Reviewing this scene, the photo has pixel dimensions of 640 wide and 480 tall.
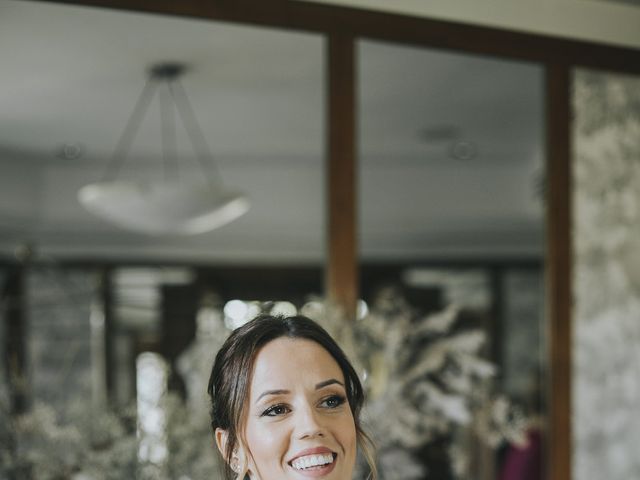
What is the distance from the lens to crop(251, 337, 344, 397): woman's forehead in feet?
4.56

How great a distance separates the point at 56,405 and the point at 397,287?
2585 millimetres

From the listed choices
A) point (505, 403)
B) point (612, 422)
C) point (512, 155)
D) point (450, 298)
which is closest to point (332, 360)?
point (505, 403)

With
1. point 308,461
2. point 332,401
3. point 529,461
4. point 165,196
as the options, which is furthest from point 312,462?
point 529,461

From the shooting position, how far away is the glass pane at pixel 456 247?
2.99 metres

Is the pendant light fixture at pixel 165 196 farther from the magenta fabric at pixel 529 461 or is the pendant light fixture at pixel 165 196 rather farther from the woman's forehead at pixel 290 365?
the woman's forehead at pixel 290 365

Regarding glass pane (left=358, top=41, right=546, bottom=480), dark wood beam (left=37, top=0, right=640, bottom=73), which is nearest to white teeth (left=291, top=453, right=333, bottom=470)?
glass pane (left=358, top=41, right=546, bottom=480)

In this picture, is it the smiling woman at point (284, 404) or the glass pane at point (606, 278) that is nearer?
the smiling woman at point (284, 404)

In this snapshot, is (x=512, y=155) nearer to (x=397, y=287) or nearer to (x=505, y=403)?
(x=397, y=287)

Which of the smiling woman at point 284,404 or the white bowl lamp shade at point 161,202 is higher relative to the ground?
the white bowl lamp shade at point 161,202

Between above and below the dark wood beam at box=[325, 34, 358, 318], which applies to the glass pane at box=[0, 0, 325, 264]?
above

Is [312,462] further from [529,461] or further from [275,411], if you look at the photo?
[529,461]

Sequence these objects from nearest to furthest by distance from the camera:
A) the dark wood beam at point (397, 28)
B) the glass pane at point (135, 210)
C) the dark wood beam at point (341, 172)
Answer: the glass pane at point (135, 210) → the dark wood beam at point (397, 28) → the dark wood beam at point (341, 172)

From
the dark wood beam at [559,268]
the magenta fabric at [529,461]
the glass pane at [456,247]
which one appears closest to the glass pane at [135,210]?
→ the glass pane at [456,247]

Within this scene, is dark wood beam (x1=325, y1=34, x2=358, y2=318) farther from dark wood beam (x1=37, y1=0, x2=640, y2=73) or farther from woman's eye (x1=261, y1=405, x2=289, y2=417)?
woman's eye (x1=261, y1=405, x2=289, y2=417)
